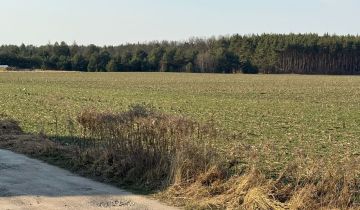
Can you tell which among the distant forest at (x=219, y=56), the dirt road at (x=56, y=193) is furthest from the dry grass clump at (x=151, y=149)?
the distant forest at (x=219, y=56)

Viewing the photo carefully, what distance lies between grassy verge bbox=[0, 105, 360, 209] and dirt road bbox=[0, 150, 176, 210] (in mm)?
400

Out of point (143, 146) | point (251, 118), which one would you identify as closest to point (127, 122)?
point (143, 146)

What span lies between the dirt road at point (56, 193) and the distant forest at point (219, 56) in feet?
397

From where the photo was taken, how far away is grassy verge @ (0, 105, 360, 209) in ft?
21.7

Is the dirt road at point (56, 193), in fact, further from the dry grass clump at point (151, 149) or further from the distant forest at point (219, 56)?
the distant forest at point (219, 56)

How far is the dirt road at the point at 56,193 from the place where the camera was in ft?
23.0

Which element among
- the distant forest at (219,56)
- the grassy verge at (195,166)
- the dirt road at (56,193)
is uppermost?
the distant forest at (219,56)

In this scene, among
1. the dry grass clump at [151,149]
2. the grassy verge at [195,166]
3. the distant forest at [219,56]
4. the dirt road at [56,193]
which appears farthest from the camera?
the distant forest at [219,56]

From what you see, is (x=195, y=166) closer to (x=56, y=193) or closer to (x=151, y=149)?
(x=151, y=149)

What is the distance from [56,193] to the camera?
7.70m

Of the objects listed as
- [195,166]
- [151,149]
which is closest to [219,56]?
[151,149]

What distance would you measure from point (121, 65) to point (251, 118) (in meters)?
110

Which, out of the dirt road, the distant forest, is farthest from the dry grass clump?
the distant forest

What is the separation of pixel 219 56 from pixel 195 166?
128 meters
